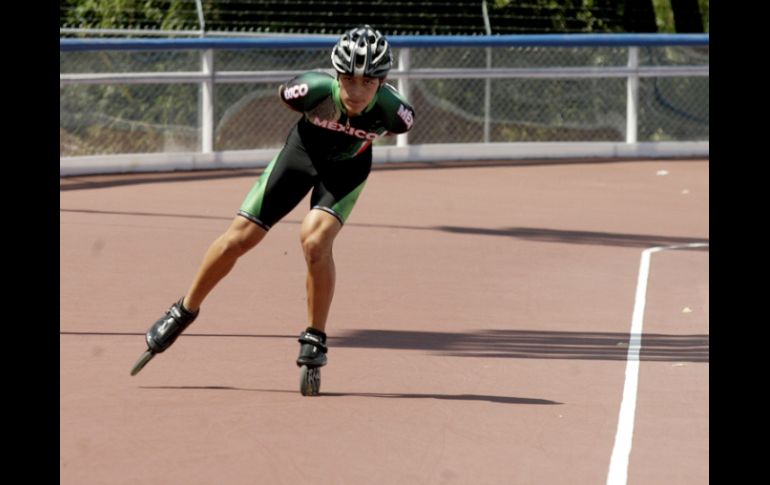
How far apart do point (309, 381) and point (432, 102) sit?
14.2 m

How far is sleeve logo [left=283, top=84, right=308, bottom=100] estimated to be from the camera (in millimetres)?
8977

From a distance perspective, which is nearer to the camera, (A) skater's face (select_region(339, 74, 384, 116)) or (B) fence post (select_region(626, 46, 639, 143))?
(A) skater's face (select_region(339, 74, 384, 116))

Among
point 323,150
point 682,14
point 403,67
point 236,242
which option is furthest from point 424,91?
point 236,242

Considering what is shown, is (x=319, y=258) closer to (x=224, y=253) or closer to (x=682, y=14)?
(x=224, y=253)

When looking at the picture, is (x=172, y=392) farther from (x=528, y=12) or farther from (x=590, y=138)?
(x=528, y=12)

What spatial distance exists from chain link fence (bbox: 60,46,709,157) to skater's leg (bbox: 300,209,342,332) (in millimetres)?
11850

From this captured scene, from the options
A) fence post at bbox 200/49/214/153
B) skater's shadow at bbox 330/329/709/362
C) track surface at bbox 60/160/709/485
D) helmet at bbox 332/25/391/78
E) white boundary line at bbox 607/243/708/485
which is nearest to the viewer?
white boundary line at bbox 607/243/708/485

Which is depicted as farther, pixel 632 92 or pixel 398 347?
pixel 632 92

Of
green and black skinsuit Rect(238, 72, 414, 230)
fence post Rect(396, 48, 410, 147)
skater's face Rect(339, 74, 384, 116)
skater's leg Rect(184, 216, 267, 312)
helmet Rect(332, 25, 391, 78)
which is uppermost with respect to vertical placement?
fence post Rect(396, 48, 410, 147)

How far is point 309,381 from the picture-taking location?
8859 mm

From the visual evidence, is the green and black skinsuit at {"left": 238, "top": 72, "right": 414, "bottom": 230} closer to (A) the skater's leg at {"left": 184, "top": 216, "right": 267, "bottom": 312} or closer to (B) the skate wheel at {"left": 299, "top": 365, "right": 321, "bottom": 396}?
(A) the skater's leg at {"left": 184, "top": 216, "right": 267, "bottom": 312}

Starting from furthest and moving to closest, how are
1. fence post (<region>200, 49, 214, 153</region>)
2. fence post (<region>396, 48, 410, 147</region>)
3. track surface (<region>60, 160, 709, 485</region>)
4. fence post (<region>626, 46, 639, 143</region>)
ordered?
1. fence post (<region>626, 46, 639, 143</region>)
2. fence post (<region>396, 48, 410, 147</region>)
3. fence post (<region>200, 49, 214, 153</region>)
4. track surface (<region>60, 160, 709, 485</region>)

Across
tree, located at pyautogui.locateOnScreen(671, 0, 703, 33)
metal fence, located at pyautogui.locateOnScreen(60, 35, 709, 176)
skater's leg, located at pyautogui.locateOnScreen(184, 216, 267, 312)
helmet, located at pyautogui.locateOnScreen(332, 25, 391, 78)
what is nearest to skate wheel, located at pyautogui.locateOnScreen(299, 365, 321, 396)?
skater's leg, located at pyautogui.locateOnScreen(184, 216, 267, 312)
